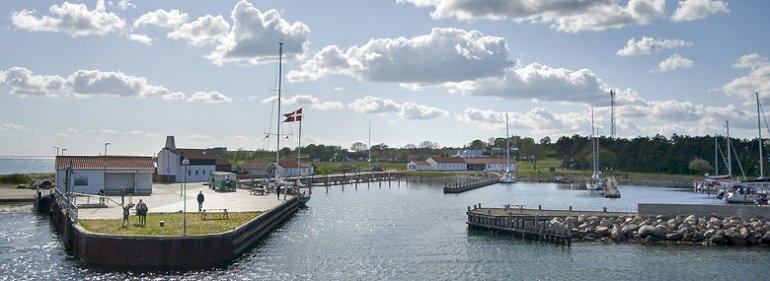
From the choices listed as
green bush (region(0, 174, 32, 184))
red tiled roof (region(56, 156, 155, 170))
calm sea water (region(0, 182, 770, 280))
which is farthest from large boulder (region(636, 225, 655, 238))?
green bush (region(0, 174, 32, 184))

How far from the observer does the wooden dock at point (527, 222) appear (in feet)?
163

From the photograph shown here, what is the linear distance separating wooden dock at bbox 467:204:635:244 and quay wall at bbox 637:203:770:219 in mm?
2186

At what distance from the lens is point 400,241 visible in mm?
49938

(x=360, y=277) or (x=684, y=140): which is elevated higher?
(x=684, y=140)

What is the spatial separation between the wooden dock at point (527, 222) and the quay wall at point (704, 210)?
7.17 feet

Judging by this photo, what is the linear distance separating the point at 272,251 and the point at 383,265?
7837 mm

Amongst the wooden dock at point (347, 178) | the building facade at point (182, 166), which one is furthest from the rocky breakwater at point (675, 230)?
the wooden dock at point (347, 178)

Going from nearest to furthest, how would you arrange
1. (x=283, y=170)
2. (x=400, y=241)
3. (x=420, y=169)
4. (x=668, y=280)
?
(x=668, y=280) < (x=400, y=241) < (x=283, y=170) < (x=420, y=169)

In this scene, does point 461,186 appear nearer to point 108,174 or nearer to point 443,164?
point 108,174

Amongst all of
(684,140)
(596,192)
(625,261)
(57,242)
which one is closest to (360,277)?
(625,261)

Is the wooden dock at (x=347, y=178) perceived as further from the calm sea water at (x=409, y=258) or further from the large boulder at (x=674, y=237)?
→ the large boulder at (x=674, y=237)

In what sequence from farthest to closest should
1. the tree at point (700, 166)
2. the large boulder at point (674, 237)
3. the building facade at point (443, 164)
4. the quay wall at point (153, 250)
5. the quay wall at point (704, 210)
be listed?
the building facade at point (443, 164), the tree at point (700, 166), the quay wall at point (704, 210), the large boulder at point (674, 237), the quay wall at point (153, 250)

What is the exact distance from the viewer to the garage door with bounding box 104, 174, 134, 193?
227 feet

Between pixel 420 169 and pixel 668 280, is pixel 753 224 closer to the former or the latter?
pixel 668 280
